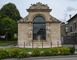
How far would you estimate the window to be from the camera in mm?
46938

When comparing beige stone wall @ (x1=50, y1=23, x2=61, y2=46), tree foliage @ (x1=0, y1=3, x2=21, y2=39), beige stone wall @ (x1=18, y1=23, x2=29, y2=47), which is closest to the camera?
beige stone wall @ (x1=18, y1=23, x2=29, y2=47)

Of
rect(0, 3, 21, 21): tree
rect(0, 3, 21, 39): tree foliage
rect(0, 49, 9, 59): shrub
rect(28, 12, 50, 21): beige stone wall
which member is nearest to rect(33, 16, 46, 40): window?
rect(28, 12, 50, 21): beige stone wall

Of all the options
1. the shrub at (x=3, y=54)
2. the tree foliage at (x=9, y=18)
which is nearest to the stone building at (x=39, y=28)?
the shrub at (x=3, y=54)

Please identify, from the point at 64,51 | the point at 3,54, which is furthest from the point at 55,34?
the point at 3,54

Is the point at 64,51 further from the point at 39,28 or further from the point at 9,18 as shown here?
the point at 9,18

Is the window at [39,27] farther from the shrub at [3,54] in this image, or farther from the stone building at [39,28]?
the shrub at [3,54]

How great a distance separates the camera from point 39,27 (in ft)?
154

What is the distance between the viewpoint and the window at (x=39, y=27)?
46938mm

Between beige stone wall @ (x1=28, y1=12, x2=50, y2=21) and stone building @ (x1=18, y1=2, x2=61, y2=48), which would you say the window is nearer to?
stone building @ (x1=18, y1=2, x2=61, y2=48)

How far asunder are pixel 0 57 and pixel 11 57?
4.63ft

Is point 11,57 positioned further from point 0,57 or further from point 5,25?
point 5,25

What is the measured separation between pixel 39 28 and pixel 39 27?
0.23 metres

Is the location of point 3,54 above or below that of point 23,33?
below

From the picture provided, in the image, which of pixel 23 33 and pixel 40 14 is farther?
pixel 40 14
